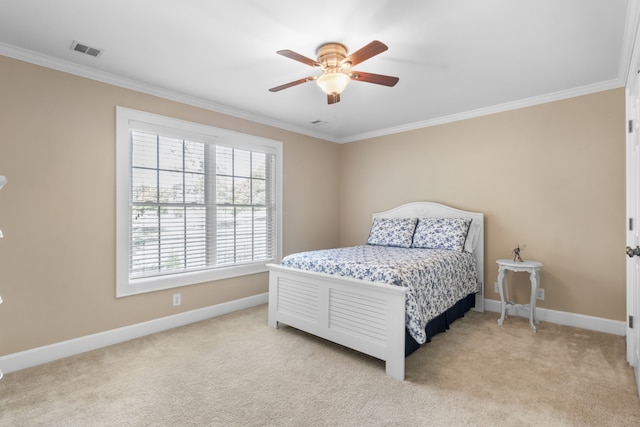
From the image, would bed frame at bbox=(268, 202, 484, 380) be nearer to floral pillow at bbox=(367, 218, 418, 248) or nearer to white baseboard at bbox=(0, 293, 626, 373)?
white baseboard at bbox=(0, 293, 626, 373)

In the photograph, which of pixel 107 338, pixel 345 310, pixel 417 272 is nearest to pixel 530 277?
pixel 417 272

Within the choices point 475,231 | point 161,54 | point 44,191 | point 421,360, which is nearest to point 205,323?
point 44,191

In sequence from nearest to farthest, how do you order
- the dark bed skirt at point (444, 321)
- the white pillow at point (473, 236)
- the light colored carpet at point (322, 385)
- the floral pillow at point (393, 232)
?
the light colored carpet at point (322, 385) < the dark bed skirt at point (444, 321) < the white pillow at point (473, 236) < the floral pillow at point (393, 232)

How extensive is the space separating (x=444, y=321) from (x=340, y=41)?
2658 mm

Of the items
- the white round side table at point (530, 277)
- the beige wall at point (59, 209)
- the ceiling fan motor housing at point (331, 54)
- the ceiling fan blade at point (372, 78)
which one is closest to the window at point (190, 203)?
the beige wall at point (59, 209)

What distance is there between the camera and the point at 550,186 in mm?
3404

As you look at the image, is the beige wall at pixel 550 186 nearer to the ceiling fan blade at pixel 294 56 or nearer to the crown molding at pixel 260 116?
the crown molding at pixel 260 116

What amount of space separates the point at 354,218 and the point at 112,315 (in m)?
3.41

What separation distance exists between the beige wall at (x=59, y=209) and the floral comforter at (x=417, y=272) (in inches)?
65.8

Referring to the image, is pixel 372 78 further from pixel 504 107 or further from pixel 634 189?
pixel 504 107

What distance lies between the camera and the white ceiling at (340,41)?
77.2 inches

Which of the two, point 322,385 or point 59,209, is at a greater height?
point 59,209

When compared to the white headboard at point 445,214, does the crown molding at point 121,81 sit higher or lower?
higher

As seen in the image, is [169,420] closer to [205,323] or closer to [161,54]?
[205,323]
